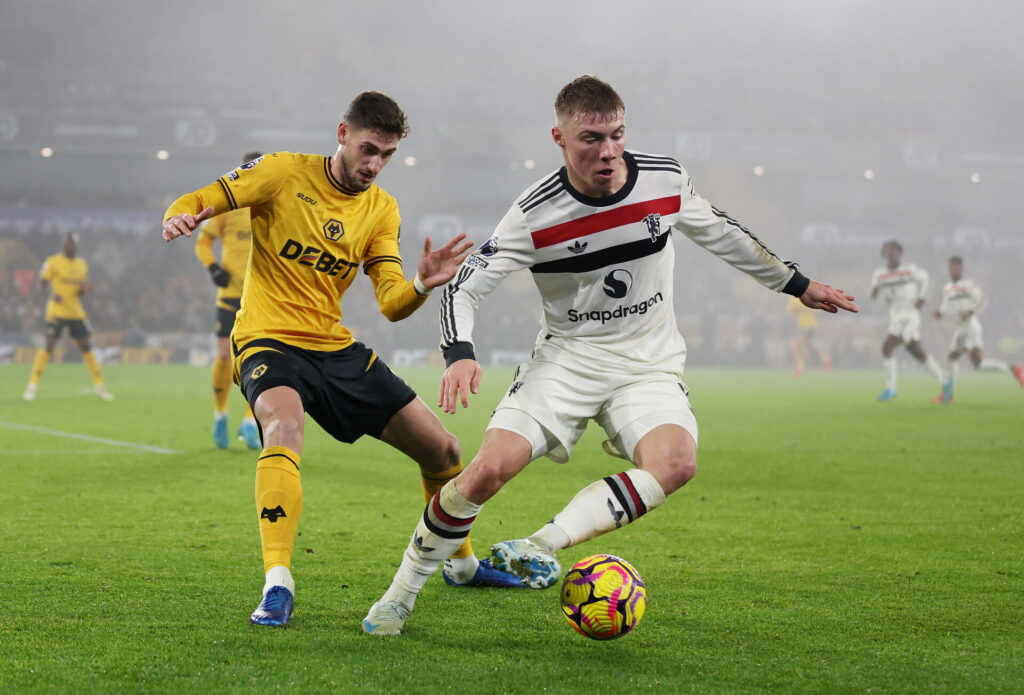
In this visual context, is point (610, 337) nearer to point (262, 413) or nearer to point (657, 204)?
point (657, 204)

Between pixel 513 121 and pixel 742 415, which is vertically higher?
pixel 513 121

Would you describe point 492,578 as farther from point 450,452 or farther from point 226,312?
point 226,312

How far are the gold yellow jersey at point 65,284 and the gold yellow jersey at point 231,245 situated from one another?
6.01m

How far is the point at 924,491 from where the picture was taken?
22.2 feet

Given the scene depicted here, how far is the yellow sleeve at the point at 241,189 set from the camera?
3.91m

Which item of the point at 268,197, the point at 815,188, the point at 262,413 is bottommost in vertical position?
the point at 262,413

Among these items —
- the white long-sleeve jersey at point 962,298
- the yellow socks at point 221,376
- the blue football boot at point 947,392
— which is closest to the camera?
the yellow socks at point 221,376

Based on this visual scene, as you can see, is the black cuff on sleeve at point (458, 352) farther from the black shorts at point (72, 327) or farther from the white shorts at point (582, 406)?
the black shorts at point (72, 327)

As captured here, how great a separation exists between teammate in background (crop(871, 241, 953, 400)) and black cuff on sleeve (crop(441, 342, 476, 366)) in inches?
519

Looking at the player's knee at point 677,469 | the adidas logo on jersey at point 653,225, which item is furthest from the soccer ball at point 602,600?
the adidas logo on jersey at point 653,225

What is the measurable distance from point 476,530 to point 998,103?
4214 centimetres

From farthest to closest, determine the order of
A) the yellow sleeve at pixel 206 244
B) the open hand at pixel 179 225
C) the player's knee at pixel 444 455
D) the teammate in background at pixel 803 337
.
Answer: the teammate in background at pixel 803 337, the yellow sleeve at pixel 206 244, the player's knee at pixel 444 455, the open hand at pixel 179 225

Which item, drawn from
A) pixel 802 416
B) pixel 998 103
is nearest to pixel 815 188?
pixel 998 103

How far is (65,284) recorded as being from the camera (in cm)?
1388
